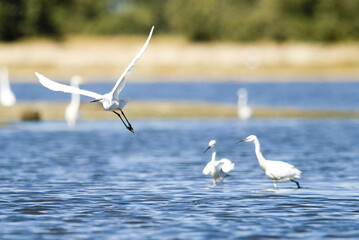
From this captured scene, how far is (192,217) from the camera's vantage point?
13258 mm

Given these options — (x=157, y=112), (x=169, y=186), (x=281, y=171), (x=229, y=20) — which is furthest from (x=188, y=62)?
(x=281, y=171)

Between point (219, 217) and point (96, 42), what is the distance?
211 feet

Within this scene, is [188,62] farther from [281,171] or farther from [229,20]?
[281,171]

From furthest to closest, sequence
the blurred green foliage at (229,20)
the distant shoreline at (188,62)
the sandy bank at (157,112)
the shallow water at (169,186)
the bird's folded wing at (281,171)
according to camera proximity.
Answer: the blurred green foliage at (229,20), the distant shoreline at (188,62), the sandy bank at (157,112), the bird's folded wing at (281,171), the shallow water at (169,186)

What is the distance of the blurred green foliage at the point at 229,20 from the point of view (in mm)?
78188

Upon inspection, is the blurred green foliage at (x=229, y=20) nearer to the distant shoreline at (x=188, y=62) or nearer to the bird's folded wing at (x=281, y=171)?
the distant shoreline at (x=188, y=62)

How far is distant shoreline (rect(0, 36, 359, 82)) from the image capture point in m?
71.3

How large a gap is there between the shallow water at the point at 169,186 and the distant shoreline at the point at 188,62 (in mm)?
41312

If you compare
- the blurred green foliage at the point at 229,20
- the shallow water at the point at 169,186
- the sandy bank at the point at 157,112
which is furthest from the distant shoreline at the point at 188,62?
the shallow water at the point at 169,186

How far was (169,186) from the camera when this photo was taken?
17172 mm

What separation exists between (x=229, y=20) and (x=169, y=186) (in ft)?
219

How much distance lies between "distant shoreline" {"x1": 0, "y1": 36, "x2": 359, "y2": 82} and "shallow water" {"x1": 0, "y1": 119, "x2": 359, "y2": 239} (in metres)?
41.3

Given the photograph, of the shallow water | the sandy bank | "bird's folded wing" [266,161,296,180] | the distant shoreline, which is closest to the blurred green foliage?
the distant shoreline

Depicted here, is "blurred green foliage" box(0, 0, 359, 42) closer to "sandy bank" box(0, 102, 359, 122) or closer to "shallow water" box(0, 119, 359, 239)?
"sandy bank" box(0, 102, 359, 122)
